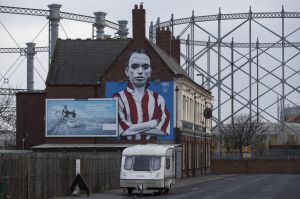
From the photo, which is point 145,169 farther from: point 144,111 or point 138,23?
point 138,23

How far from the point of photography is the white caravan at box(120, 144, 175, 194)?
143 ft

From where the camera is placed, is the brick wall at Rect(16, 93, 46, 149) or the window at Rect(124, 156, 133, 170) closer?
the window at Rect(124, 156, 133, 170)

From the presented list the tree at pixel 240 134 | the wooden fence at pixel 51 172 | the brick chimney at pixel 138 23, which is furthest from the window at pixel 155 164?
the tree at pixel 240 134

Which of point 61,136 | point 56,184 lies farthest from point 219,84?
point 56,184

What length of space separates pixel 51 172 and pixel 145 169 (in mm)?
6180

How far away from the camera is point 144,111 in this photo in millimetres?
67562

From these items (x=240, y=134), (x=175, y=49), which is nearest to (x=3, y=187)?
(x=175, y=49)

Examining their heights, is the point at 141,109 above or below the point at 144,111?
above

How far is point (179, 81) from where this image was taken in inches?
2714

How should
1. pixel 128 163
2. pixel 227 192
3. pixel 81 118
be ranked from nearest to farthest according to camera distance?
pixel 128 163, pixel 227 192, pixel 81 118

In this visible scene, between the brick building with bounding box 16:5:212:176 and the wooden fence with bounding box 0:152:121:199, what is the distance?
16.8 meters

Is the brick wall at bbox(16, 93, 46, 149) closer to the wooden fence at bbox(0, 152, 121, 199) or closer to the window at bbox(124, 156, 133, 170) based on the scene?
the wooden fence at bbox(0, 152, 121, 199)

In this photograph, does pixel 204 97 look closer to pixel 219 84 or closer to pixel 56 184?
pixel 219 84

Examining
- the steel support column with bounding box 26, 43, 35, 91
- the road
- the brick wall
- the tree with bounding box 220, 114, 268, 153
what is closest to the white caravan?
the road
